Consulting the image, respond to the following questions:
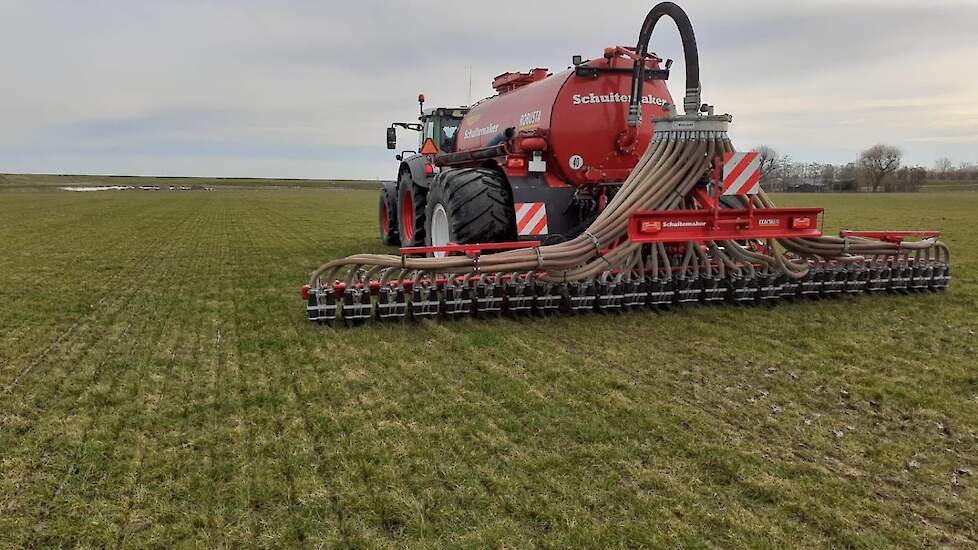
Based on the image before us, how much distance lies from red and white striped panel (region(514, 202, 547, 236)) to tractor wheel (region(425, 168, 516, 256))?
0.16 metres

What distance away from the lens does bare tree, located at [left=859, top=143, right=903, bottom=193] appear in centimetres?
7406

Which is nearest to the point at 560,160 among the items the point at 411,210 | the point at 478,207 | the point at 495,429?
the point at 478,207

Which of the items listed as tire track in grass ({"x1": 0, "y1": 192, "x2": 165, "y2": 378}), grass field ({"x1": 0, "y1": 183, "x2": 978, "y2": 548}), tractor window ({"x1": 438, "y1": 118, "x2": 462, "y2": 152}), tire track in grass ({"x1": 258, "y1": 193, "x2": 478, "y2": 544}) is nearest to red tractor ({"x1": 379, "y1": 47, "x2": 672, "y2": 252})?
grass field ({"x1": 0, "y1": 183, "x2": 978, "y2": 548})

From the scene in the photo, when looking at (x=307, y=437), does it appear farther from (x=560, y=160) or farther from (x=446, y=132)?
(x=446, y=132)

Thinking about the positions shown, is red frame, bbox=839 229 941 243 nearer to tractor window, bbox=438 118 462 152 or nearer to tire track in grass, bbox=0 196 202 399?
tractor window, bbox=438 118 462 152

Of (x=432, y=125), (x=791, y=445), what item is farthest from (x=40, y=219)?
(x=791, y=445)

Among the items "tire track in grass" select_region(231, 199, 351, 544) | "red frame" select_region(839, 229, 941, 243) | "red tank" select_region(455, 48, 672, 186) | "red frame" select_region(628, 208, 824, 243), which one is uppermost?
"red tank" select_region(455, 48, 672, 186)

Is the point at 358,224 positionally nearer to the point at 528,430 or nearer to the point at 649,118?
the point at 649,118

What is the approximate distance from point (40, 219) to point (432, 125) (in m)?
16.3

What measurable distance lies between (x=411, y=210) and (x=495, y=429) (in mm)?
7854

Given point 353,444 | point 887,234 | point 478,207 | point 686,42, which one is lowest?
point 353,444

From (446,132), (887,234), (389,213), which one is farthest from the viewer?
(389,213)

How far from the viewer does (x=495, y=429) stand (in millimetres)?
3652

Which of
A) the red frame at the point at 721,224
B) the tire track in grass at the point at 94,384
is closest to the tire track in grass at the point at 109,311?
the tire track in grass at the point at 94,384
